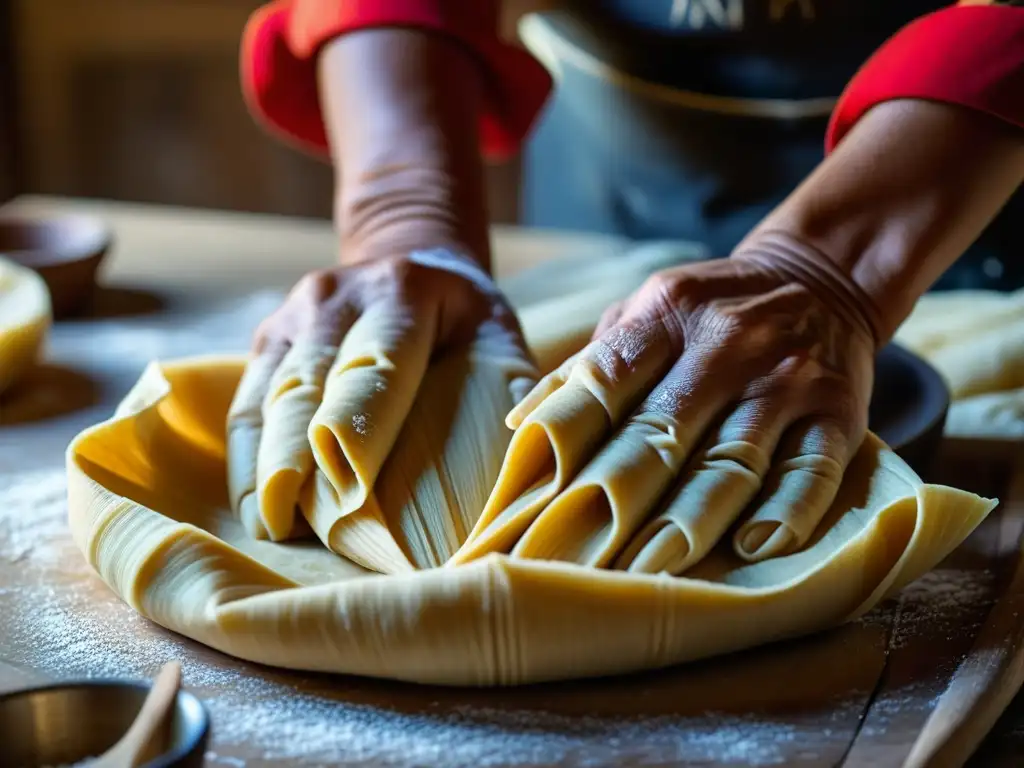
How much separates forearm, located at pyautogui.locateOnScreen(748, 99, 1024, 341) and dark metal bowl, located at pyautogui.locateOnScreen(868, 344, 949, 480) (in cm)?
8

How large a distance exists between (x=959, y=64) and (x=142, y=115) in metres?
2.96

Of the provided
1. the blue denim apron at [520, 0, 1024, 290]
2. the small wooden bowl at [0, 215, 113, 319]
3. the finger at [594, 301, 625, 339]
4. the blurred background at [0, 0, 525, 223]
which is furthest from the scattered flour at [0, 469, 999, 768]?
the blurred background at [0, 0, 525, 223]

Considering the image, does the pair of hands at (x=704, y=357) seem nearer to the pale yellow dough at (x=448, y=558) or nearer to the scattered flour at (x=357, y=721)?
the pale yellow dough at (x=448, y=558)

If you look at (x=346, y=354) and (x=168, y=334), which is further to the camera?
(x=168, y=334)

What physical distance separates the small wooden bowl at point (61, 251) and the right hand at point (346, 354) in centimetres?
65

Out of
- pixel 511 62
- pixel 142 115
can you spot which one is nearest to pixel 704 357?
pixel 511 62

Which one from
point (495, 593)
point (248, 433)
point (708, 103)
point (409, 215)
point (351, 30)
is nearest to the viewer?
point (495, 593)

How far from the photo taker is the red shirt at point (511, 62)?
1086 millimetres

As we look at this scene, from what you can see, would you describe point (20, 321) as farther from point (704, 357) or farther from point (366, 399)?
point (704, 357)

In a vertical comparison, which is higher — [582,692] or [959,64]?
[959,64]

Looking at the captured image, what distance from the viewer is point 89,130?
360cm

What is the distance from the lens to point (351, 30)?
1488 mm

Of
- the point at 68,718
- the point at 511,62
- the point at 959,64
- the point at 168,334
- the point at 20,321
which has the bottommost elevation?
the point at 168,334

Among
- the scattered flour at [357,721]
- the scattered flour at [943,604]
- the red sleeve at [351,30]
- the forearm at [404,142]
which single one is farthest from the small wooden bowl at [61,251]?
the scattered flour at [943,604]
